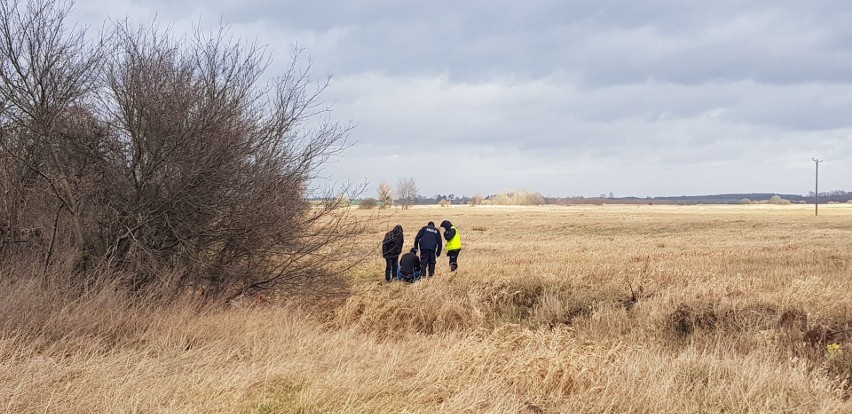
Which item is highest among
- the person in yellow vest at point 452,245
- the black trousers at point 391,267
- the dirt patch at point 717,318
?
the person in yellow vest at point 452,245

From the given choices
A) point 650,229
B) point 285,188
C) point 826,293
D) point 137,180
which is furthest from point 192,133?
point 650,229

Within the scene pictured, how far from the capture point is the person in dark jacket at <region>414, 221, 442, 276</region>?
1308cm

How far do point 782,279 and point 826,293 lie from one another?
6.02ft

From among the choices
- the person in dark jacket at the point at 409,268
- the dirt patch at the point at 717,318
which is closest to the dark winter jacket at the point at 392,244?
the person in dark jacket at the point at 409,268

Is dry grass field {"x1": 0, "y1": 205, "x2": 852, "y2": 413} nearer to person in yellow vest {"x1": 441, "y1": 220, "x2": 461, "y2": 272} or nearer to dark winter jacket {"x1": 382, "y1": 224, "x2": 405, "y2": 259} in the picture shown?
dark winter jacket {"x1": 382, "y1": 224, "x2": 405, "y2": 259}

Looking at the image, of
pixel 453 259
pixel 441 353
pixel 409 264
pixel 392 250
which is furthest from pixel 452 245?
pixel 441 353

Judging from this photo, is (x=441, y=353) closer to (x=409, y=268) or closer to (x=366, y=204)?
(x=366, y=204)

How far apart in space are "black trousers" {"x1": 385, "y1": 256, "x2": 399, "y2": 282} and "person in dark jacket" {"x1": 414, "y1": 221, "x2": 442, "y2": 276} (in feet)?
2.03

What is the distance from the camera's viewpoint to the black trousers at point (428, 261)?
13039 millimetres

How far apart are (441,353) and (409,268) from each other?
6629 millimetres

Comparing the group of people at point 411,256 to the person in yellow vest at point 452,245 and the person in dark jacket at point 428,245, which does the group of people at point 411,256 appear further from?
the person in yellow vest at point 452,245

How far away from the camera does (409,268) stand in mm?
12148

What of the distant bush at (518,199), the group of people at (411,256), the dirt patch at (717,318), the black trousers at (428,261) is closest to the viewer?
the dirt patch at (717,318)

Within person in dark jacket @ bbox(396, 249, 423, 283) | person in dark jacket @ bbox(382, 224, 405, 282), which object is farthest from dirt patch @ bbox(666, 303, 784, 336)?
person in dark jacket @ bbox(382, 224, 405, 282)
